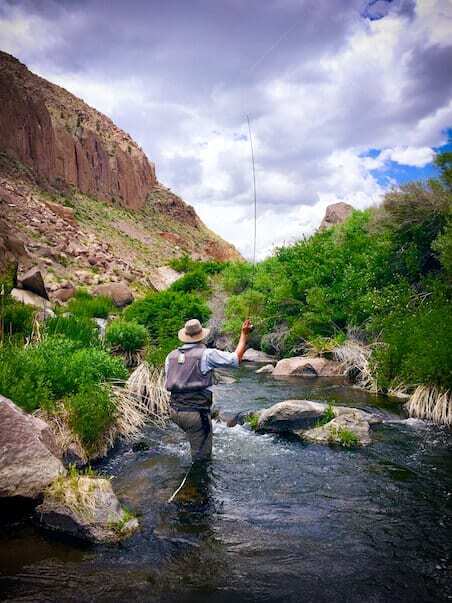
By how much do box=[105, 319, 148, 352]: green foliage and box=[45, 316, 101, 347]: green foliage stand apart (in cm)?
102

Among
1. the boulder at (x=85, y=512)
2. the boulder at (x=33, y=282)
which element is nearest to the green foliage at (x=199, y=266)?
the boulder at (x=33, y=282)

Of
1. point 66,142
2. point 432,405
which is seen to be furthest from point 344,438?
point 66,142

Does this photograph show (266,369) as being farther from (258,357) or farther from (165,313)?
(165,313)

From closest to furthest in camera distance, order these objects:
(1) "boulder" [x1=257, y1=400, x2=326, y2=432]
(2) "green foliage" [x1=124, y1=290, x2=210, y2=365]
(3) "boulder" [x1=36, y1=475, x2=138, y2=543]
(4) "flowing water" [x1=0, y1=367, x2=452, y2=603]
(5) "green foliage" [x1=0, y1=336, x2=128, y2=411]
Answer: (4) "flowing water" [x1=0, y1=367, x2=452, y2=603]
(3) "boulder" [x1=36, y1=475, x2=138, y2=543]
(5) "green foliage" [x1=0, y1=336, x2=128, y2=411]
(1) "boulder" [x1=257, y1=400, x2=326, y2=432]
(2) "green foliage" [x1=124, y1=290, x2=210, y2=365]

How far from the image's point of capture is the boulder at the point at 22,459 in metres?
5.00

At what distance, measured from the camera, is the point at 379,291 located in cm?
1462

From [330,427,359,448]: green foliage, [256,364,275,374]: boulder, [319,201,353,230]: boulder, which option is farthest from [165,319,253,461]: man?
[319,201,353,230]: boulder

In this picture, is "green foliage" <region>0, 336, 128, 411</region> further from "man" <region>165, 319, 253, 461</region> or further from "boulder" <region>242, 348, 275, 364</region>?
"boulder" <region>242, 348, 275, 364</region>

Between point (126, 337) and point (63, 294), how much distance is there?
31.1 ft

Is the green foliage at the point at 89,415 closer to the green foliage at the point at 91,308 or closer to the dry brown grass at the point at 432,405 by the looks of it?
the dry brown grass at the point at 432,405

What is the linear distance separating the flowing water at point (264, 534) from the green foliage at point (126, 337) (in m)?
5.02

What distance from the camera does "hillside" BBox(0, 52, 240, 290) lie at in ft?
A: 116

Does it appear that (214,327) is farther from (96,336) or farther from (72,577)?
(72,577)

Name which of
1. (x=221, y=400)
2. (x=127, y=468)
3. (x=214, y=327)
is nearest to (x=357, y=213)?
(x=214, y=327)
